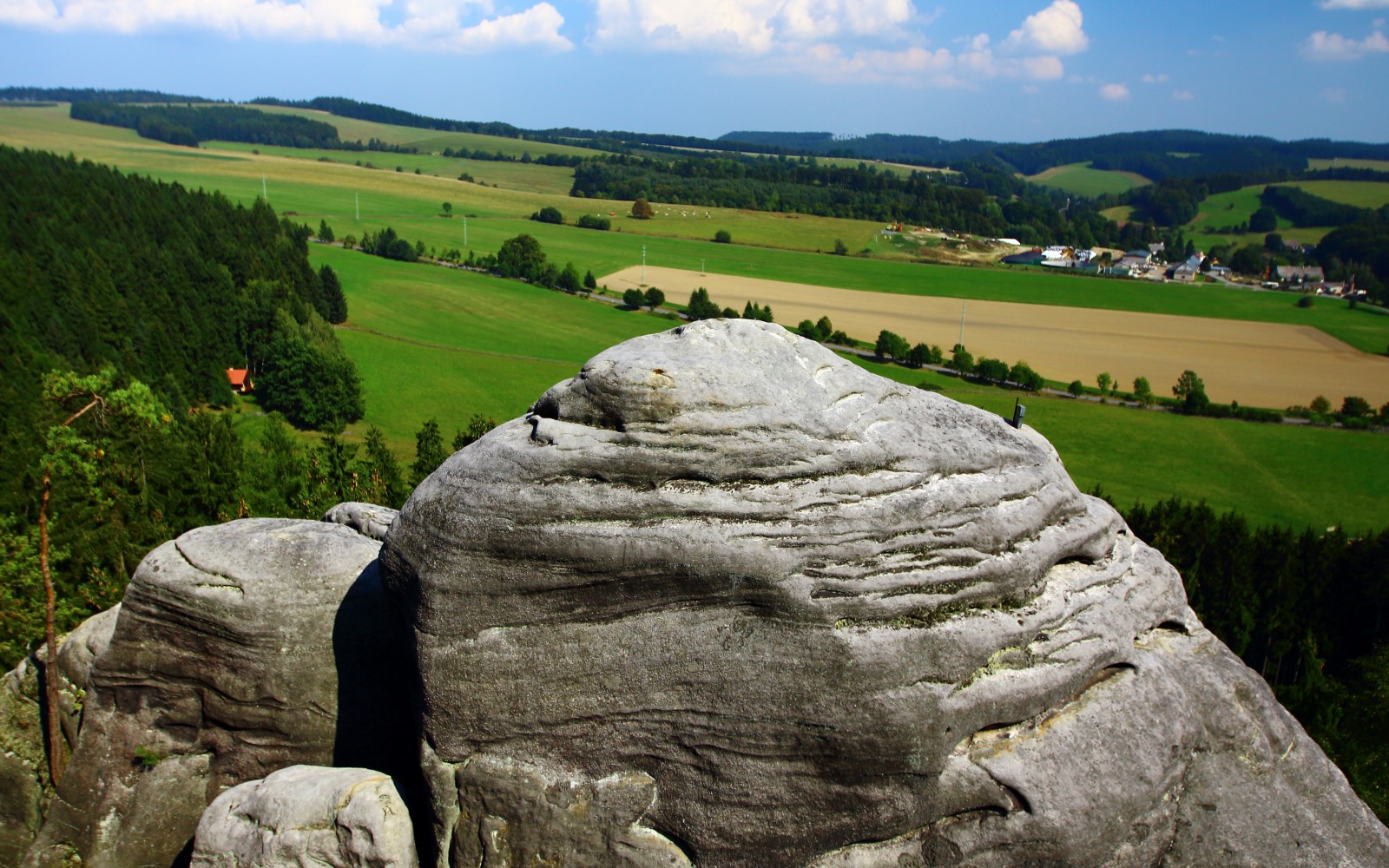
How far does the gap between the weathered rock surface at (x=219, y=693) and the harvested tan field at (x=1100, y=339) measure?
70.1 metres

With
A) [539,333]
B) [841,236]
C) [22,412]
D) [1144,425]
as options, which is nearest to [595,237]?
[841,236]

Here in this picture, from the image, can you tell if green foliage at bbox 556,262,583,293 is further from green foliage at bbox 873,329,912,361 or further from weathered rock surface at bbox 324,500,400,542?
weathered rock surface at bbox 324,500,400,542

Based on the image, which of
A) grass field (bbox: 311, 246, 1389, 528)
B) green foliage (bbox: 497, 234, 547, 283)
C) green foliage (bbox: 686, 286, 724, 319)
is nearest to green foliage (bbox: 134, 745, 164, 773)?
grass field (bbox: 311, 246, 1389, 528)

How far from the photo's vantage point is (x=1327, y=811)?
39.6ft

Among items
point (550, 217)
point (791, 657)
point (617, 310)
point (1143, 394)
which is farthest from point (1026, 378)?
point (550, 217)

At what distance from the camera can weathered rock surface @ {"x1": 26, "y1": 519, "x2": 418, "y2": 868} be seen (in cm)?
1445

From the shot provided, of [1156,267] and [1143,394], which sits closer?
[1143,394]

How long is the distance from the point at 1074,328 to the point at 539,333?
5913 centimetres

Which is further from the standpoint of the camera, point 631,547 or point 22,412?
point 22,412

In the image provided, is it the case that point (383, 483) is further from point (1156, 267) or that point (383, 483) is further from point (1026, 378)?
point (1156, 267)

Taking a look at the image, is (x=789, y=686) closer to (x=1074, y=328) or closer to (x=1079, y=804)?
(x=1079, y=804)

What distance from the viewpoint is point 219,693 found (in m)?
14.6

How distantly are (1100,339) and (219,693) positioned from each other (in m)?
91.1

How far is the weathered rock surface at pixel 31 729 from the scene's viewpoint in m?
15.5
